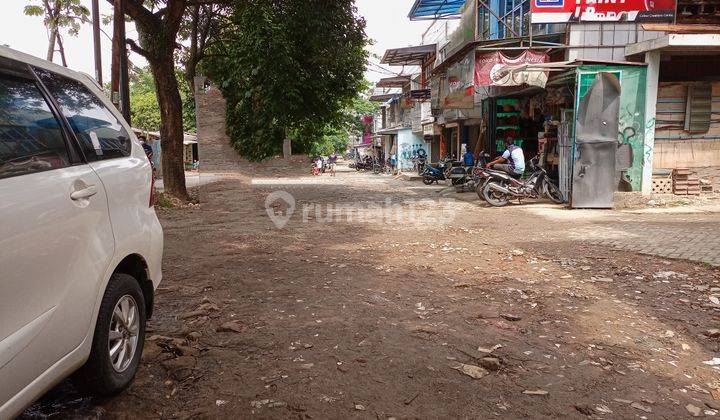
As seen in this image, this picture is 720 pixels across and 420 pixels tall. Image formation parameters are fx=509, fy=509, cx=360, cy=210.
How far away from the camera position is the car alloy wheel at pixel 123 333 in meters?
2.71

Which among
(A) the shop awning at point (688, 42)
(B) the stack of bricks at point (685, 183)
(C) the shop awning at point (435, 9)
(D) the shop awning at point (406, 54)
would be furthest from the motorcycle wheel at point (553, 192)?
(D) the shop awning at point (406, 54)

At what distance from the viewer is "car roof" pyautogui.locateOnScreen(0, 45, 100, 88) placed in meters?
2.33

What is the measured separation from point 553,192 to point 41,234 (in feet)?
38.1

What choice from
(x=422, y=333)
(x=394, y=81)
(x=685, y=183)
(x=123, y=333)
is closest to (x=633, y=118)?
(x=685, y=183)

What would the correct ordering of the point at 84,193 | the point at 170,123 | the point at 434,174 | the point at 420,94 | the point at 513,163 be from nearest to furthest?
1. the point at 84,193
2. the point at 513,163
3. the point at 170,123
4. the point at 434,174
5. the point at 420,94

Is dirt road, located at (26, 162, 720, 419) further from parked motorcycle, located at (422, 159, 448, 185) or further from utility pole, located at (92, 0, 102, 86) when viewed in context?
parked motorcycle, located at (422, 159, 448, 185)

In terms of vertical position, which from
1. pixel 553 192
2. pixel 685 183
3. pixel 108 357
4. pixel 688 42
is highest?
pixel 688 42

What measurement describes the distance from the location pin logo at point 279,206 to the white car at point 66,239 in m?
5.97

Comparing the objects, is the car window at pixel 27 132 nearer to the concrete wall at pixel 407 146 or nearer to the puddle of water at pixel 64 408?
the puddle of water at pixel 64 408

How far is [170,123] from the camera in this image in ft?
40.4

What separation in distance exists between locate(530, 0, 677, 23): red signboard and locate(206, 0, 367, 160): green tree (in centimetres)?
501

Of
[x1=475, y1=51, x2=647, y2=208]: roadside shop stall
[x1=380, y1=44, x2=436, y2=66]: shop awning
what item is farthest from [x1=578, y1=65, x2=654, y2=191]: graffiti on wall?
[x1=380, y1=44, x2=436, y2=66]: shop awning

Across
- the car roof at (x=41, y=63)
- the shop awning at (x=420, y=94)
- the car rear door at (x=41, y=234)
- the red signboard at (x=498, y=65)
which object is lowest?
the car rear door at (x=41, y=234)

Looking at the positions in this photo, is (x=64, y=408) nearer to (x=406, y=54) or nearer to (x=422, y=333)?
(x=422, y=333)
